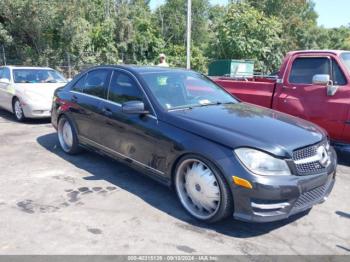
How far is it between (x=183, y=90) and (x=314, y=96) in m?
2.55

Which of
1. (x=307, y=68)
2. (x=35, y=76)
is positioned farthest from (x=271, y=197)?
(x=35, y=76)

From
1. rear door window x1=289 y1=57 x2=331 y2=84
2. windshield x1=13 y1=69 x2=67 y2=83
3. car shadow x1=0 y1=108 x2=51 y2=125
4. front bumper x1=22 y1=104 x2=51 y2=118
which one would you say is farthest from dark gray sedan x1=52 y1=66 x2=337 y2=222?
windshield x1=13 y1=69 x2=67 y2=83

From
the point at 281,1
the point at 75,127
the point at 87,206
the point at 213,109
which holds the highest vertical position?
the point at 281,1

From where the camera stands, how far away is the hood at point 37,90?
358 inches

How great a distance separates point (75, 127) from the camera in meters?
6.05

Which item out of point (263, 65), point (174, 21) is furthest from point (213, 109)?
point (174, 21)

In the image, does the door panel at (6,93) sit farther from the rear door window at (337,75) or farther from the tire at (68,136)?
the rear door window at (337,75)

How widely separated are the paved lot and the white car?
357 centimetres

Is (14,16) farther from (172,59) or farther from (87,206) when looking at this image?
(87,206)

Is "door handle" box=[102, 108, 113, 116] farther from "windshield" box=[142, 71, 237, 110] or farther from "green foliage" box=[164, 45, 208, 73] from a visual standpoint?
"green foliage" box=[164, 45, 208, 73]

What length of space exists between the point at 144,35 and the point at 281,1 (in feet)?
45.7

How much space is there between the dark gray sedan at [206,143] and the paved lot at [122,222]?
285 millimetres

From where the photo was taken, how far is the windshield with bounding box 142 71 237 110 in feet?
15.5

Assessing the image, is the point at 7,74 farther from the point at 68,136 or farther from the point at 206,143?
the point at 206,143
